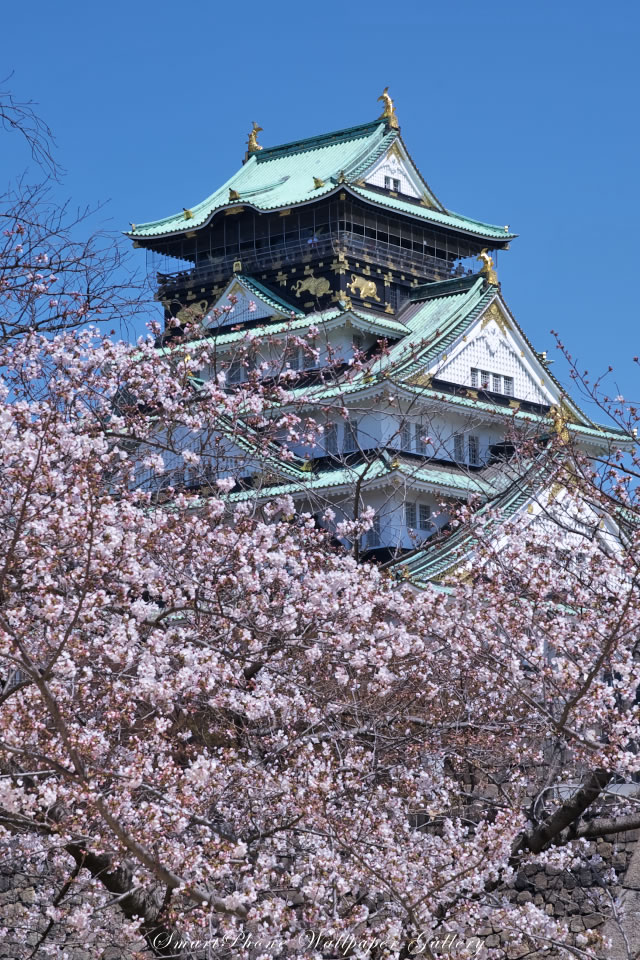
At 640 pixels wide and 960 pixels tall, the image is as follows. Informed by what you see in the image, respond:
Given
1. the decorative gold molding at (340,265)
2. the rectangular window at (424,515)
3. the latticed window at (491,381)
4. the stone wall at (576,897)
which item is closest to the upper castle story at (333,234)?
the decorative gold molding at (340,265)

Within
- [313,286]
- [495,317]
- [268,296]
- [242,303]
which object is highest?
[495,317]

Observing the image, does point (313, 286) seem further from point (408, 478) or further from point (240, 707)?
point (240, 707)

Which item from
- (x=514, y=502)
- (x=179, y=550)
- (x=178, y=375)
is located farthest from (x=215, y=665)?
(x=514, y=502)

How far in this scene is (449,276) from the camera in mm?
39562

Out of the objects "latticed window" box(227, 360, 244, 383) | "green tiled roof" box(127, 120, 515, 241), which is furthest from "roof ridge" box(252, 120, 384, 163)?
"latticed window" box(227, 360, 244, 383)

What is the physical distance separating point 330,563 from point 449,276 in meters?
27.8

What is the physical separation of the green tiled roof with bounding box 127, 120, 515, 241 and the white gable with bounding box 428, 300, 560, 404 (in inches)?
184

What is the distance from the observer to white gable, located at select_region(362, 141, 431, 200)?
39.2 meters

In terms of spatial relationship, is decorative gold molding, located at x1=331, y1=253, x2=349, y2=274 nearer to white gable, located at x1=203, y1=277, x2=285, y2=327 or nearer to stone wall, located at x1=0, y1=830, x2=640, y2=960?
white gable, located at x1=203, y1=277, x2=285, y2=327

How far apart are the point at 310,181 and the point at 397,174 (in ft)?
9.06

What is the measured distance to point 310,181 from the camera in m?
39.3

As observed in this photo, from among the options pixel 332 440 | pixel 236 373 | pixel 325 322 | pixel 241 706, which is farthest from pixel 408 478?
pixel 241 706

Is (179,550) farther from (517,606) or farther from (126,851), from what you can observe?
(517,606)

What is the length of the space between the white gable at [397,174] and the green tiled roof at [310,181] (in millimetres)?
299
